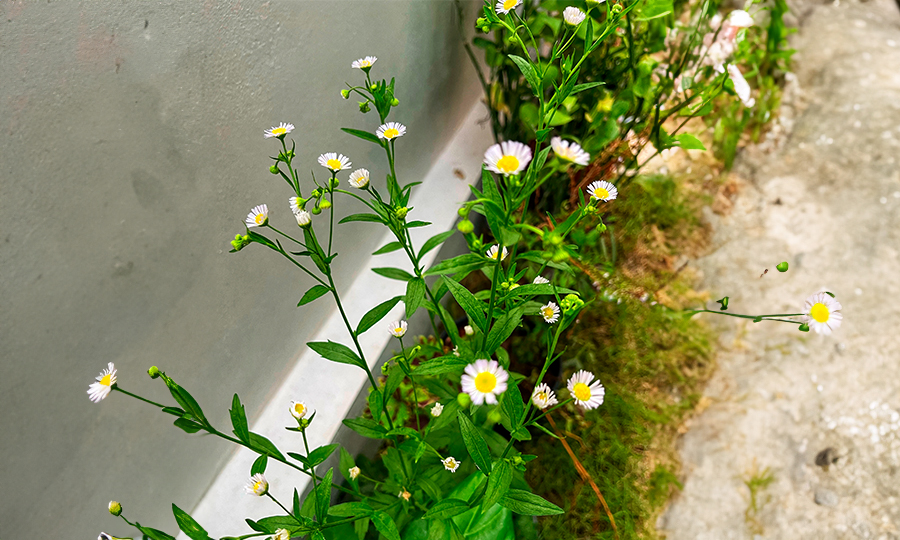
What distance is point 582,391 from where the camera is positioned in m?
0.59

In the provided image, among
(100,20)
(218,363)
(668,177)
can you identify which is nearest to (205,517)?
(218,363)

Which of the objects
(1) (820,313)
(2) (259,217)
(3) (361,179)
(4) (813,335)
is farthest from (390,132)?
(4) (813,335)

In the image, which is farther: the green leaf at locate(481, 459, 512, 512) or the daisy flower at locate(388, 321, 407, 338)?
the daisy flower at locate(388, 321, 407, 338)

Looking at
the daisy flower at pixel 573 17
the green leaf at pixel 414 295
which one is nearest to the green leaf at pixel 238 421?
the green leaf at pixel 414 295

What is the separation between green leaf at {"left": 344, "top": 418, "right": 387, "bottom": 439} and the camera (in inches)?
25.4

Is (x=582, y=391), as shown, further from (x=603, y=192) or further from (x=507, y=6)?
(x=507, y=6)

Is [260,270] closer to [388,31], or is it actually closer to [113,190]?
[113,190]

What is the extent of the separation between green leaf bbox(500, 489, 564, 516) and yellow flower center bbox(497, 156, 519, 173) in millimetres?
359

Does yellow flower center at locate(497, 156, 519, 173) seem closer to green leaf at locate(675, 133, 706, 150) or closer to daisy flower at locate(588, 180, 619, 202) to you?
daisy flower at locate(588, 180, 619, 202)

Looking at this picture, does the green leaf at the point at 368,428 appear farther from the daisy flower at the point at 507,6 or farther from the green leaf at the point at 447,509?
the daisy flower at the point at 507,6

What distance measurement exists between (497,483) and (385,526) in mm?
136

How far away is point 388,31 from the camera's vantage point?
931mm

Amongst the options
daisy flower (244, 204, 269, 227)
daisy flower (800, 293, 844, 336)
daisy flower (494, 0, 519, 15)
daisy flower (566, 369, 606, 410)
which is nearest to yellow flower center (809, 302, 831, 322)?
daisy flower (800, 293, 844, 336)

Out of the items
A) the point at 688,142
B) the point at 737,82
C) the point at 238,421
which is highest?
the point at 737,82
